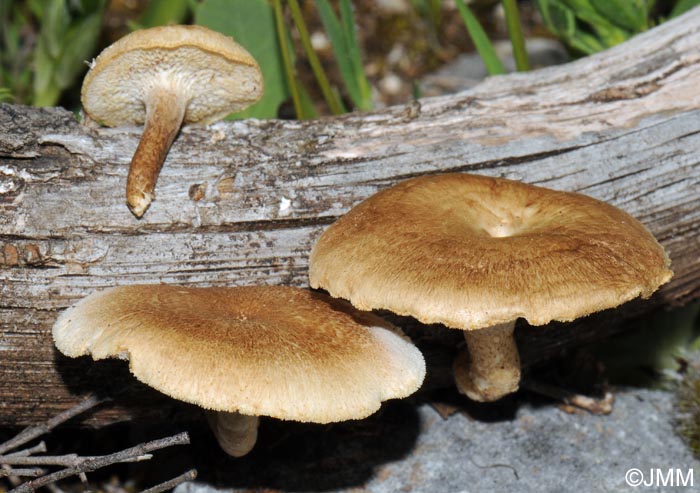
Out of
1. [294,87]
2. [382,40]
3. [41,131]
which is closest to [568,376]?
[294,87]

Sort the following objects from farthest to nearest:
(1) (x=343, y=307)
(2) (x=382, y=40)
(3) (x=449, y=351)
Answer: (2) (x=382, y=40), (3) (x=449, y=351), (1) (x=343, y=307)

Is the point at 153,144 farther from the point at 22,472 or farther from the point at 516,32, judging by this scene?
the point at 516,32

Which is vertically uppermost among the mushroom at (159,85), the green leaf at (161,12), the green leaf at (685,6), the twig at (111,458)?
the mushroom at (159,85)

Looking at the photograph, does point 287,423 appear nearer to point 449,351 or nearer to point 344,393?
point 449,351

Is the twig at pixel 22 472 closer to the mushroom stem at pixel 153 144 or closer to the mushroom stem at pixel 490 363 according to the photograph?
the mushroom stem at pixel 153 144

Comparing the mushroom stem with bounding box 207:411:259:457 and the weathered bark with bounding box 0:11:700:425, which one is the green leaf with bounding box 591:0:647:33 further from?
the mushroom stem with bounding box 207:411:259:457

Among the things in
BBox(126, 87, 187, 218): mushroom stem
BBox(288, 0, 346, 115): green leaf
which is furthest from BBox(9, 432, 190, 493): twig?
BBox(288, 0, 346, 115): green leaf

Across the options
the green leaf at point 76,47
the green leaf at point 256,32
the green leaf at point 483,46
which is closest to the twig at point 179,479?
the green leaf at point 256,32
